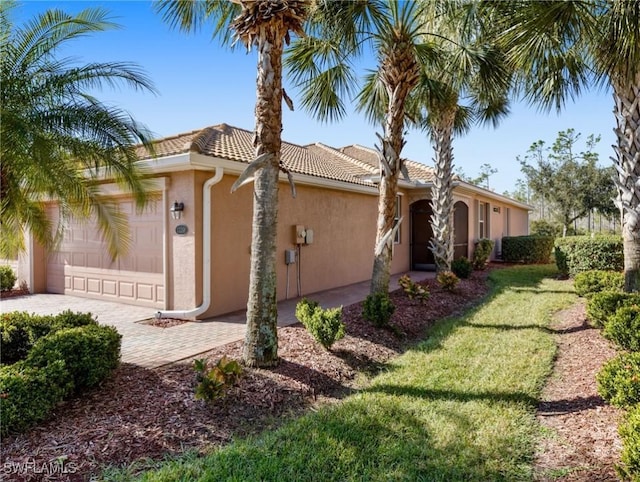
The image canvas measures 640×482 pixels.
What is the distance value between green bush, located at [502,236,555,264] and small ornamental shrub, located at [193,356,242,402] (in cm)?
2009

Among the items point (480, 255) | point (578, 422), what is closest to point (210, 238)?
point (578, 422)

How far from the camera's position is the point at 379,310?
7.54m

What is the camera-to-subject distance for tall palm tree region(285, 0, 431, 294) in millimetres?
7690

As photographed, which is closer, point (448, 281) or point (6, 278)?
point (448, 281)

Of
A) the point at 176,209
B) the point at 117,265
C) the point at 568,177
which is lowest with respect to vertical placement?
the point at 117,265

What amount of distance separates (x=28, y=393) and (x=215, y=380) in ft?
5.85

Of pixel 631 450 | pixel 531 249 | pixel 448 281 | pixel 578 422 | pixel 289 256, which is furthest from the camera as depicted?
pixel 531 249

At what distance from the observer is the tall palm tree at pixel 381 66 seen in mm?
7690

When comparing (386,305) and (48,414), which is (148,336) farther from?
(386,305)

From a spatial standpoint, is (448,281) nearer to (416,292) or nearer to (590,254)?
(416,292)

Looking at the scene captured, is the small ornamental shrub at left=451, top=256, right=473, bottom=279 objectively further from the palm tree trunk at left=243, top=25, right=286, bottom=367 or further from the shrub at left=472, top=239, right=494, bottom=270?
the palm tree trunk at left=243, top=25, right=286, bottom=367

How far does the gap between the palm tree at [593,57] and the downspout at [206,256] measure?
6.36m

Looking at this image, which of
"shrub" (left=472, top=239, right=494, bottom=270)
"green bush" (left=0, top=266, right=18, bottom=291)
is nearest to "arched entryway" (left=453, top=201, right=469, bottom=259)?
"shrub" (left=472, top=239, right=494, bottom=270)

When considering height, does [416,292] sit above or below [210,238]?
below
